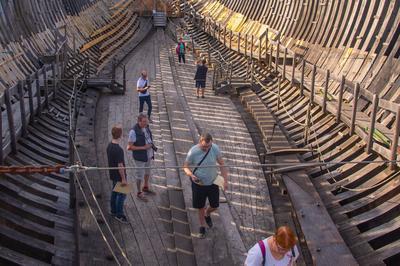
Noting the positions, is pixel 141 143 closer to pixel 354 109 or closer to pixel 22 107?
pixel 22 107

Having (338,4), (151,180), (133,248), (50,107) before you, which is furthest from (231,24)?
(133,248)

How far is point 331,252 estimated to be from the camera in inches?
330

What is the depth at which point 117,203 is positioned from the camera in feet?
31.3

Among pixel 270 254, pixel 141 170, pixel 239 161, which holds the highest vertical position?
pixel 270 254

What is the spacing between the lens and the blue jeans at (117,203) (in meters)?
9.48

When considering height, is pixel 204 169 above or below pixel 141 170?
above

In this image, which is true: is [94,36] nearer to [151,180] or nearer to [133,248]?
[151,180]

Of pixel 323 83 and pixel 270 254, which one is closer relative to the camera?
pixel 270 254

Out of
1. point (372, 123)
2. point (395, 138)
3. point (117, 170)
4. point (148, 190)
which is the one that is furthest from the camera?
point (148, 190)

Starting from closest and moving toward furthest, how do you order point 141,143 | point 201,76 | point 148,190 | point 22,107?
point 141,143 < point 148,190 < point 22,107 < point 201,76

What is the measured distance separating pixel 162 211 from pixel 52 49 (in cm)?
1114

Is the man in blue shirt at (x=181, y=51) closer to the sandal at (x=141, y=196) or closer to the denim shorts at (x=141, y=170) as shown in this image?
the denim shorts at (x=141, y=170)

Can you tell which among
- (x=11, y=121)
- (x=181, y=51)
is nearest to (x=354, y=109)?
(x=11, y=121)

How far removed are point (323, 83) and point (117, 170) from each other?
305 inches
